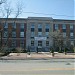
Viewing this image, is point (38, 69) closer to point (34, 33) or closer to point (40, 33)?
point (34, 33)

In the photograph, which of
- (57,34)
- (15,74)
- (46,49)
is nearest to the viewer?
(15,74)

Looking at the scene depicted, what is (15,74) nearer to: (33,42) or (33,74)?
(33,74)

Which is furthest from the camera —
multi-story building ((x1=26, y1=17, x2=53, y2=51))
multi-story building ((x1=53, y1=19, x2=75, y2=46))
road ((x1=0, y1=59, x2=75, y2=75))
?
multi-story building ((x1=53, y1=19, x2=75, y2=46))

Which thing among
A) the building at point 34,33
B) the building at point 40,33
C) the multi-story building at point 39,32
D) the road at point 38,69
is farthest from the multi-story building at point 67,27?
the road at point 38,69

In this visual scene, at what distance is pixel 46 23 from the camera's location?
247ft

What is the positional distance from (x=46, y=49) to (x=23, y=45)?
810 centimetres

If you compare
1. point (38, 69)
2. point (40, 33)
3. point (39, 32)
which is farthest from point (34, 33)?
point (38, 69)

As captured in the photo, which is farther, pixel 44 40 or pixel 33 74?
pixel 44 40

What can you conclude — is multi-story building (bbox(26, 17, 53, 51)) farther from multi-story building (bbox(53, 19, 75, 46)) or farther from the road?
the road

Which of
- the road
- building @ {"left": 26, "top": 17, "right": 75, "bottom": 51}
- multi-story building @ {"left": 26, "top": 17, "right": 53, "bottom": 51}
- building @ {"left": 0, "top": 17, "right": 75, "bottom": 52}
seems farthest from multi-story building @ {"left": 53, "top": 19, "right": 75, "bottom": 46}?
the road

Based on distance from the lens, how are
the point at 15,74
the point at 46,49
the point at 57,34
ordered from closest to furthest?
the point at 15,74 < the point at 57,34 < the point at 46,49

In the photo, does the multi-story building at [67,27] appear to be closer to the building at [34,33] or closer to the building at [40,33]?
the building at [40,33]

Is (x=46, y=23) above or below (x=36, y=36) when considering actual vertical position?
above

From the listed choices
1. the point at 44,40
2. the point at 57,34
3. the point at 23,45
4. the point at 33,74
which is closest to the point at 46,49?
the point at 44,40
